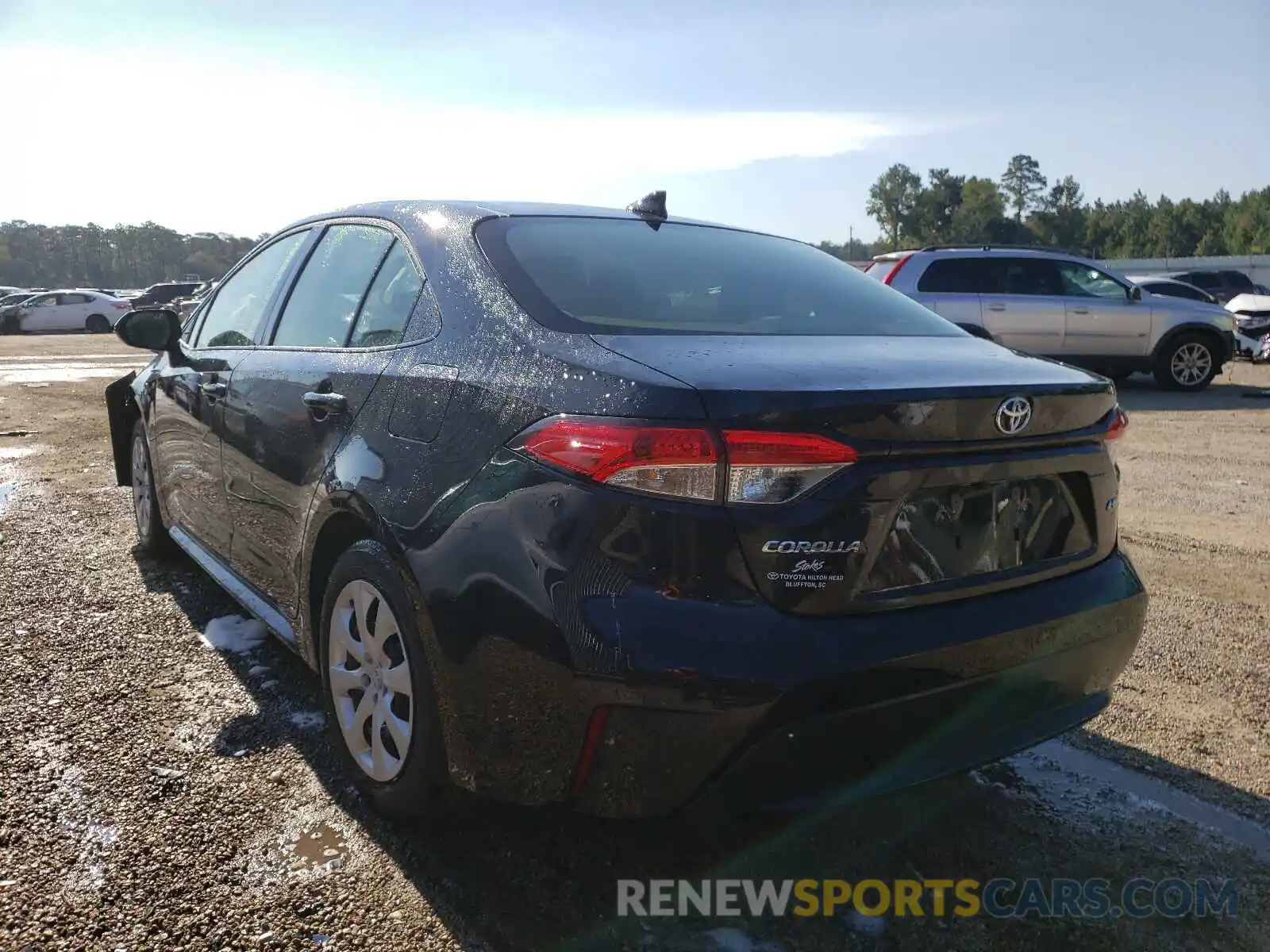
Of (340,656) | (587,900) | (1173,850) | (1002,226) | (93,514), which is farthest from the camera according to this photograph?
(1002,226)

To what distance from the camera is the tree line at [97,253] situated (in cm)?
10612

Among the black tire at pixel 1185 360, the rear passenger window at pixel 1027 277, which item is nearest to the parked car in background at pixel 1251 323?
the black tire at pixel 1185 360

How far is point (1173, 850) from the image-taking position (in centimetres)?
253

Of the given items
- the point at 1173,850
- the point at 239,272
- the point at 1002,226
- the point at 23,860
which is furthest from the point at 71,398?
the point at 1002,226

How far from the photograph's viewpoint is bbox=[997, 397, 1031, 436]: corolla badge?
2143mm

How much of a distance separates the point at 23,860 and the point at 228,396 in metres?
1.62

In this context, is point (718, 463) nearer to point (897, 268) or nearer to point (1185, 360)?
point (897, 268)

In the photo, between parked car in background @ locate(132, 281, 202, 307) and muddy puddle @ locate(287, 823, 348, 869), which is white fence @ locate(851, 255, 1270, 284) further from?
muddy puddle @ locate(287, 823, 348, 869)

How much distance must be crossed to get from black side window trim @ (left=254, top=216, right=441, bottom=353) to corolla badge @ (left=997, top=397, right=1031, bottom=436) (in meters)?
1.35

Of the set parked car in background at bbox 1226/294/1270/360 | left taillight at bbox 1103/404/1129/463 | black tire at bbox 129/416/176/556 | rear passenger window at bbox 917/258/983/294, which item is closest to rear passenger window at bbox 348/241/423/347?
left taillight at bbox 1103/404/1129/463

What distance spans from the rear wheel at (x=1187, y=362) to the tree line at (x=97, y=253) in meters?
105

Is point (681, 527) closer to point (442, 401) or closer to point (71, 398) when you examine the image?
point (442, 401)

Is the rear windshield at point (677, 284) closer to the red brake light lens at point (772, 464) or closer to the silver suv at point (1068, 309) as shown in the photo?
the red brake light lens at point (772, 464)

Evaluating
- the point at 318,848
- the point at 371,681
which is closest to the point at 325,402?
the point at 371,681
